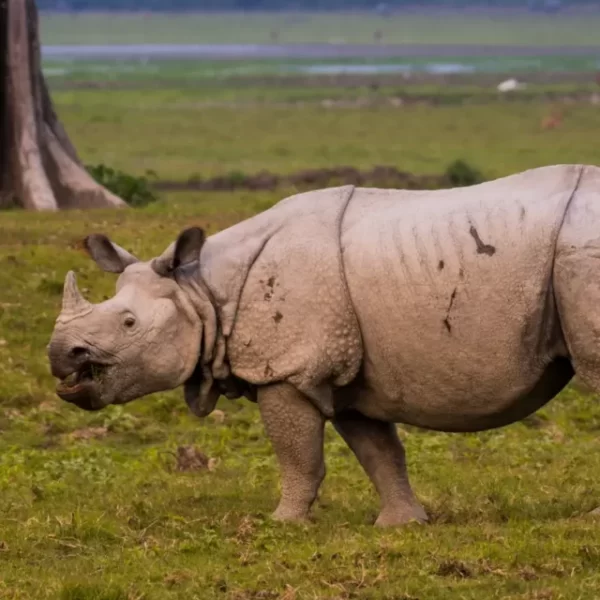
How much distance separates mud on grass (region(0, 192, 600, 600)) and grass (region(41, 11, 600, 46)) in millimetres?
100801

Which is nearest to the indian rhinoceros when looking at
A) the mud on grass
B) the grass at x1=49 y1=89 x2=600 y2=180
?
the mud on grass

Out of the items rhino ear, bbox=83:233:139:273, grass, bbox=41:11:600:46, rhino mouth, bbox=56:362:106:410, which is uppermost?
rhino ear, bbox=83:233:139:273

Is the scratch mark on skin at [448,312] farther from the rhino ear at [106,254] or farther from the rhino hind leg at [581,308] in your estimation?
the rhino ear at [106,254]

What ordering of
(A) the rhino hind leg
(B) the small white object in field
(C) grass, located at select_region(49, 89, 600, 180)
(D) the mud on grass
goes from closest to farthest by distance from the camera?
(D) the mud on grass
(A) the rhino hind leg
(C) grass, located at select_region(49, 89, 600, 180)
(B) the small white object in field

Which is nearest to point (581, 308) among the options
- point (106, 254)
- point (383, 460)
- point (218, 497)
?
point (383, 460)

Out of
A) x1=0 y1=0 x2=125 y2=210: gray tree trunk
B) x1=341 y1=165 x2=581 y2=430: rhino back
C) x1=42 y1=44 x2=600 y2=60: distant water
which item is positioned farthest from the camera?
x1=42 y1=44 x2=600 y2=60: distant water

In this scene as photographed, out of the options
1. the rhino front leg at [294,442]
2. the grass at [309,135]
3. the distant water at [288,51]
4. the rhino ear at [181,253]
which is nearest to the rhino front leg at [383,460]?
the rhino front leg at [294,442]

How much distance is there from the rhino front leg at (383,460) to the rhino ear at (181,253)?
1164mm

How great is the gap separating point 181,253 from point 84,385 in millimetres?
816

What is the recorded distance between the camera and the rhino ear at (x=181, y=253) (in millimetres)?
9852

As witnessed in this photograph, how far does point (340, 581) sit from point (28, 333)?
7469 millimetres

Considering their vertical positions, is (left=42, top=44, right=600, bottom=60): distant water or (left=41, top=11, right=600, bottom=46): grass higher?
(left=42, top=44, right=600, bottom=60): distant water

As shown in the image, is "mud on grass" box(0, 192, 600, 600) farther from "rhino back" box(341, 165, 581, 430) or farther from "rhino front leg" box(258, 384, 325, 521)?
"rhino back" box(341, 165, 581, 430)

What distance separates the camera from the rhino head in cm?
977
